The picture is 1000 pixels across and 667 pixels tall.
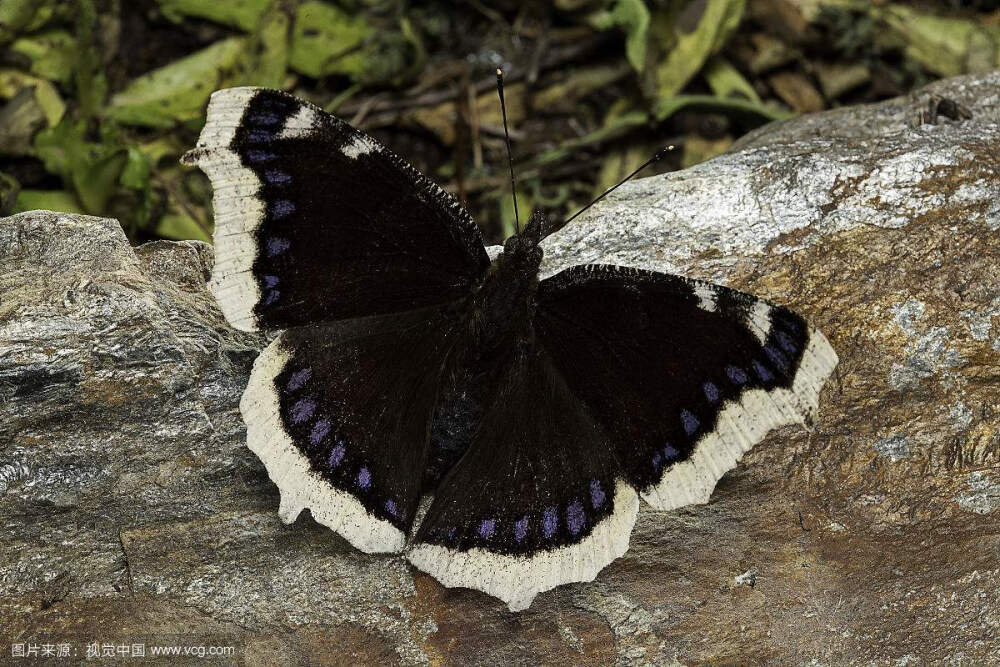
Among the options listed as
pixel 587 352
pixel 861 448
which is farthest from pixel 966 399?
pixel 587 352

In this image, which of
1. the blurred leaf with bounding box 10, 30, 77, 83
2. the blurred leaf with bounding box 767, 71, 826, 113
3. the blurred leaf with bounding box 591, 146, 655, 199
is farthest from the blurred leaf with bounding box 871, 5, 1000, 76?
the blurred leaf with bounding box 10, 30, 77, 83

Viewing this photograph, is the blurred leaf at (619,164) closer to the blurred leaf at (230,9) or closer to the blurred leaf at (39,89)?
the blurred leaf at (230,9)

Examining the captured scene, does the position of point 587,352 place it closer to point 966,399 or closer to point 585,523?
point 585,523

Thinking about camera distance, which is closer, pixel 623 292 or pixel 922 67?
pixel 623 292

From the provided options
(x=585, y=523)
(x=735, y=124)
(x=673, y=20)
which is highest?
(x=673, y=20)

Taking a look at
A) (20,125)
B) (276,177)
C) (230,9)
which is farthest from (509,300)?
(230,9)

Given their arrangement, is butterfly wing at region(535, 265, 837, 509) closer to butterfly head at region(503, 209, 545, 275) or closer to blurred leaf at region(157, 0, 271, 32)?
butterfly head at region(503, 209, 545, 275)
